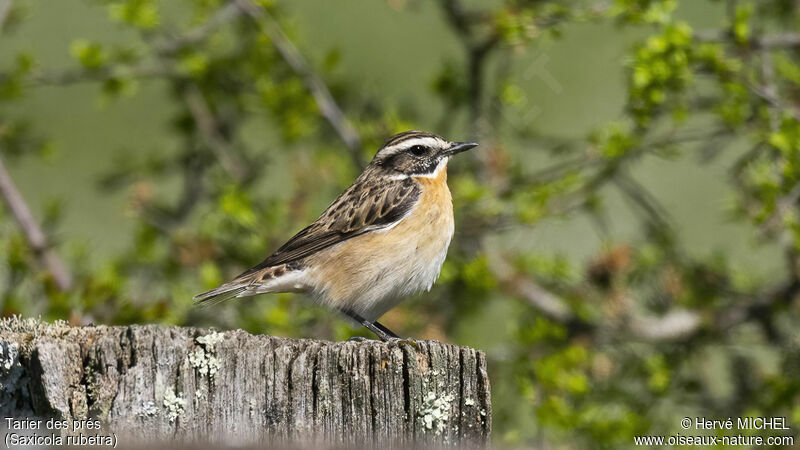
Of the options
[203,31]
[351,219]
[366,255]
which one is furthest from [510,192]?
[203,31]

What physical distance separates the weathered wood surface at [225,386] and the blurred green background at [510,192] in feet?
8.35

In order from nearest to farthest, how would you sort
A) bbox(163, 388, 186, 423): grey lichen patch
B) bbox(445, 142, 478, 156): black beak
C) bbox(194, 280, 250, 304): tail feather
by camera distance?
bbox(163, 388, 186, 423): grey lichen patch, bbox(194, 280, 250, 304): tail feather, bbox(445, 142, 478, 156): black beak

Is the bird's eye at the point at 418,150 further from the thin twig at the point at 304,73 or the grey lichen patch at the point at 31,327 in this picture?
the grey lichen patch at the point at 31,327

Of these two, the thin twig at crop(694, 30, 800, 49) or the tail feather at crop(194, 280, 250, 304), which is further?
the thin twig at crop(694, 30, 800, 49)

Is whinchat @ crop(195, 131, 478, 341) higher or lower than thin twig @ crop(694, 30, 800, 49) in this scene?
lower

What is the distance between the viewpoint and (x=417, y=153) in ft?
20.0

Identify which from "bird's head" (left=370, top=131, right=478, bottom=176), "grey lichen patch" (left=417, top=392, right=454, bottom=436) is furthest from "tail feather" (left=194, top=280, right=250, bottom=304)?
"grey lichen patch" (left=417, top=392, right=454, bottom=436)

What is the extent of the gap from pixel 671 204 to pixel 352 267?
170 inches

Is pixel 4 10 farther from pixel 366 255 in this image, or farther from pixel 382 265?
pixel 382 265

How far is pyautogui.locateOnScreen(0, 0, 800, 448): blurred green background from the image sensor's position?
6340 mm

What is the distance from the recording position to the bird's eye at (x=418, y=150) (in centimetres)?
607

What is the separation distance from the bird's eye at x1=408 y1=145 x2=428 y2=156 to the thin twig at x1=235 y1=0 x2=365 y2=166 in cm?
123

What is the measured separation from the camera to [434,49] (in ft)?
32.9

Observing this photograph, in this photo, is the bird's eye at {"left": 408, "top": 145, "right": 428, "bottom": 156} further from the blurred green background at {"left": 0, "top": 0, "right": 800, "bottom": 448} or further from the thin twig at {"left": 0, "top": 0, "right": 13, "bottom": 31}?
the thin twig at {"left": 0, "top": 0, "right": 13, "bottom": 31}
